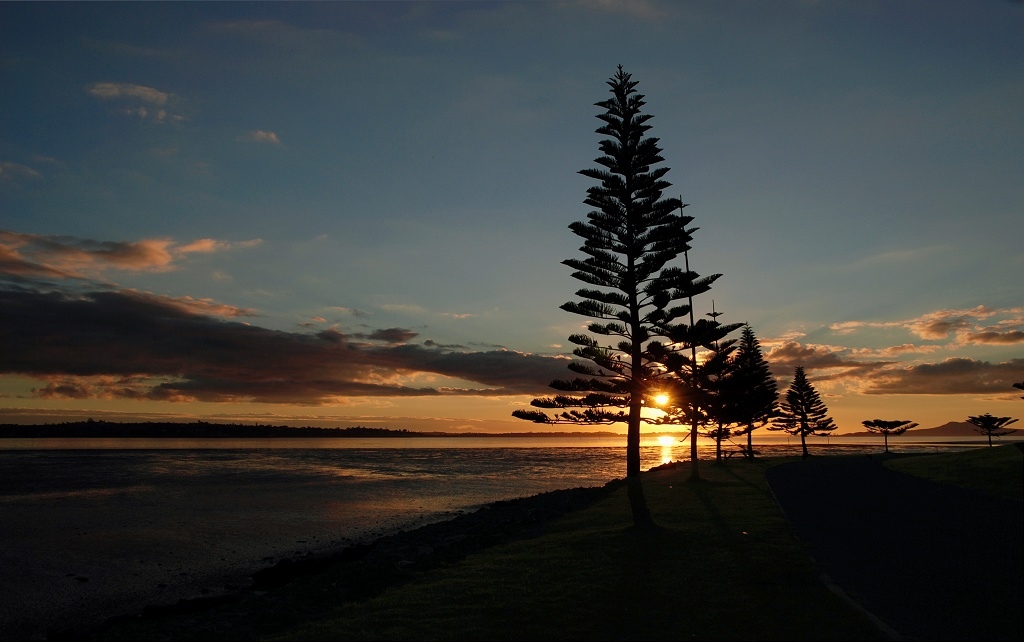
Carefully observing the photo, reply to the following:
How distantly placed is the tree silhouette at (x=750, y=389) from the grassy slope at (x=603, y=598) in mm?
24608

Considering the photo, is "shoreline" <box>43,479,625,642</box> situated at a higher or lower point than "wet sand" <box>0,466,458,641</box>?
higher

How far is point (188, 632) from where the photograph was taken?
827 centimetres

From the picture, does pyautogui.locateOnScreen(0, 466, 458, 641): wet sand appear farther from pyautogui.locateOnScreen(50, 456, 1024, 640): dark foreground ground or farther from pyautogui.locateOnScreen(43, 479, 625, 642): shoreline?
pyautogui.locateOnScreen(50, 456, 1024, 640): dark foreground ground

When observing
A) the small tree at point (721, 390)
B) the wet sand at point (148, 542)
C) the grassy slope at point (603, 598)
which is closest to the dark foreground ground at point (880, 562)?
the grassy slope at point (603, 598)

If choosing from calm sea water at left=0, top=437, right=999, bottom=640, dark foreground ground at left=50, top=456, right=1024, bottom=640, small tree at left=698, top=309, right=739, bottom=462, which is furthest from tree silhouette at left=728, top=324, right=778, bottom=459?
dark foreground ground at left=50, top=456, right=1024, bottom=640

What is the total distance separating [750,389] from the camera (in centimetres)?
4191

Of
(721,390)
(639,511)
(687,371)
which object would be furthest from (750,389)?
(639,511)

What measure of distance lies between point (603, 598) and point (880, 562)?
14.1 ft

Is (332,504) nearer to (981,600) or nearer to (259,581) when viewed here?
(259,581)

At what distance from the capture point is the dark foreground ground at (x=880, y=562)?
6.80m

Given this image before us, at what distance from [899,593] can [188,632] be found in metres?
8.79

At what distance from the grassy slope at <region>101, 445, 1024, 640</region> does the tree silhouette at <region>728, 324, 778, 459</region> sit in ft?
80.7

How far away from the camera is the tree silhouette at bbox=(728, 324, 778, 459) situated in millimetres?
36253

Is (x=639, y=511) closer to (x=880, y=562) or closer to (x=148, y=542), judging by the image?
(x=880, y=562)
